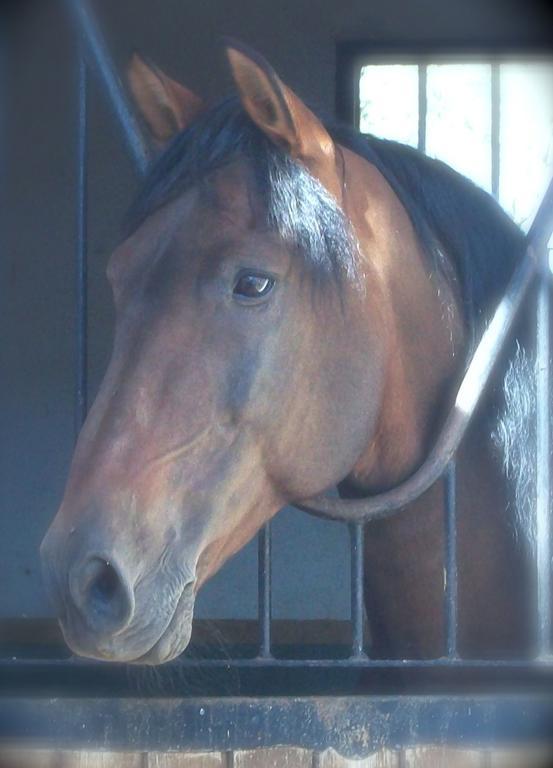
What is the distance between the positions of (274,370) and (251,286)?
126mm

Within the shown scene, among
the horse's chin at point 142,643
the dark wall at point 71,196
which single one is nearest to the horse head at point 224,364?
the horse's chin at point 142,643

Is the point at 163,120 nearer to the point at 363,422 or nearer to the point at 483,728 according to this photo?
the point at 363,422

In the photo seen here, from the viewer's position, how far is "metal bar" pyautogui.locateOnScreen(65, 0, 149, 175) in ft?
7.03

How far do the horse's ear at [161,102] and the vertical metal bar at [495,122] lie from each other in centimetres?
251

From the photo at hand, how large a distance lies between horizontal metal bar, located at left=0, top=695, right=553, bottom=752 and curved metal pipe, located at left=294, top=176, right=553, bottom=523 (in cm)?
30

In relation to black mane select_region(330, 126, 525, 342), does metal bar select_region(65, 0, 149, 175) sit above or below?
above

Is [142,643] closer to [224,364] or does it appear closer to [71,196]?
[224,364]

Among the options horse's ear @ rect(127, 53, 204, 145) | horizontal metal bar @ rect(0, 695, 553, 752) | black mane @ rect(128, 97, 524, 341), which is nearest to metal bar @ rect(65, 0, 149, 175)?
horse's ear @ rect(127, 53, 204, 145)

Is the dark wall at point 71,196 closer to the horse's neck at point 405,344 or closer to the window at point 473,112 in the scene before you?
the window at point 473,112

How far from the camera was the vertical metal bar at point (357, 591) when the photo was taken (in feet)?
6.57

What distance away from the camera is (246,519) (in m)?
1.84

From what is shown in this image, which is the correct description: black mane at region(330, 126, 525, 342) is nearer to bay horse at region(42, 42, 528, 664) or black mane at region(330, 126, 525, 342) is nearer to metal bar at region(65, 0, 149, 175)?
bay horse at region(42, 42, 528, 664)

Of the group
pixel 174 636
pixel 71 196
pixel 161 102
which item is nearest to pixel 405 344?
pixel 161 102

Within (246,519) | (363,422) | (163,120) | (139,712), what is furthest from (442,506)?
(163,120)
